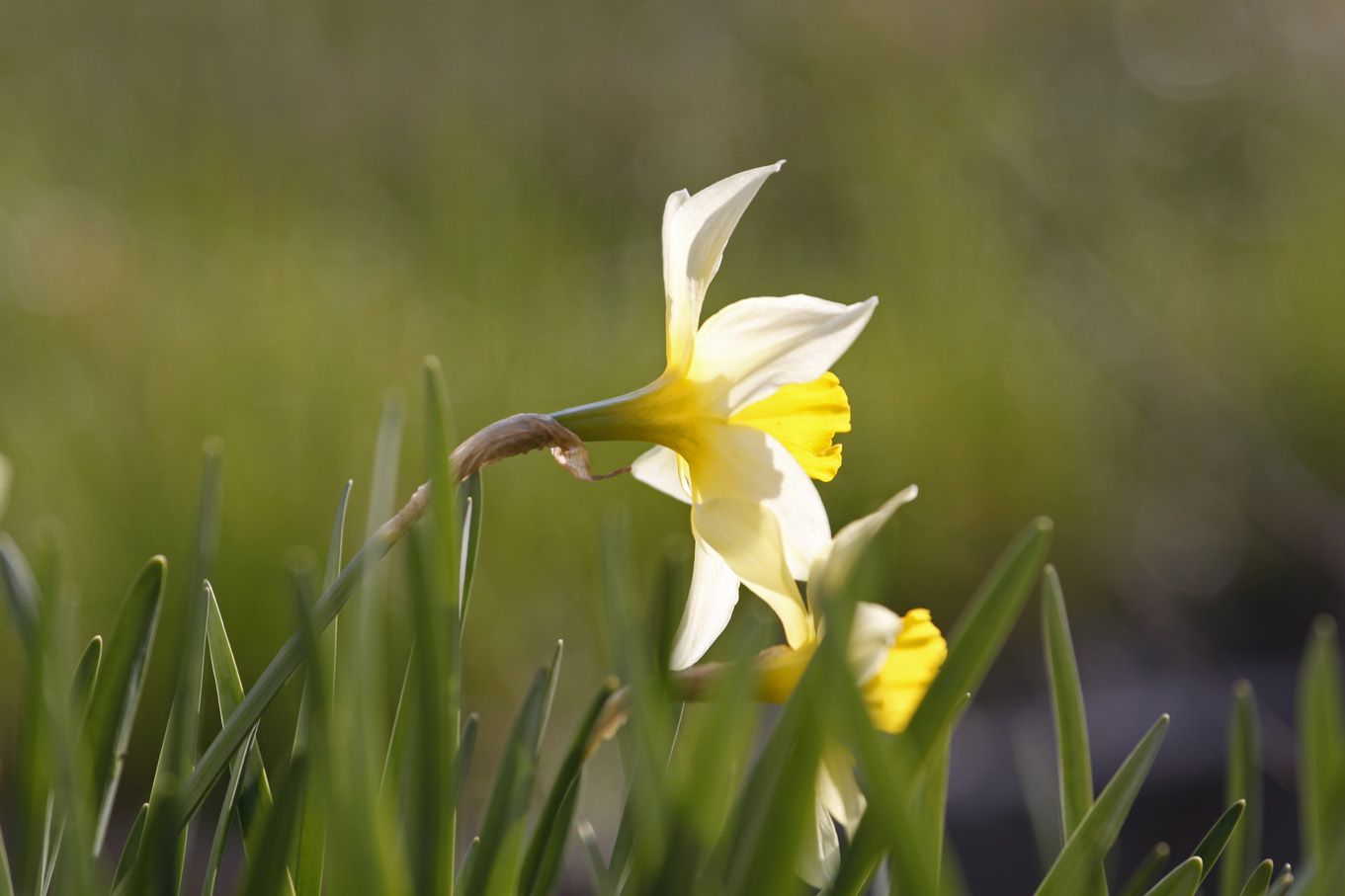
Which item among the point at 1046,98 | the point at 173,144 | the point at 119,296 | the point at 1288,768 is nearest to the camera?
the point at 1288,768

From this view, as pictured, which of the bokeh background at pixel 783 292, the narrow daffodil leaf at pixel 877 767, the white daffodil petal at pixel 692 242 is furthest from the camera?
the bokeh background at pixel 783 292

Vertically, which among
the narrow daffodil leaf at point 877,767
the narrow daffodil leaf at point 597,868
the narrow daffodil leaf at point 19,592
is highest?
the narrow daffodil leaf at point 877,767

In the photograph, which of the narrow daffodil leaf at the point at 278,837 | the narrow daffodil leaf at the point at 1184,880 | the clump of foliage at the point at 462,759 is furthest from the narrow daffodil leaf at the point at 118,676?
the narrow daffodil leaf at the point at 1184,880

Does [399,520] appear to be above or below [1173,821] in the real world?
above

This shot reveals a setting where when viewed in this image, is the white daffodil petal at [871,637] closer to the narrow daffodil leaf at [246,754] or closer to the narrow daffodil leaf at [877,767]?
the narrow daffodil leaf at [877,767]

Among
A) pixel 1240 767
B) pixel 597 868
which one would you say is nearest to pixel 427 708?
pixel 597 868

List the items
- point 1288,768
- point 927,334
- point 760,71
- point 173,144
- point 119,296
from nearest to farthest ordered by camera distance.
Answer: point 1288,768, point 119,296, point 927,334, point 173,144, point 760,71

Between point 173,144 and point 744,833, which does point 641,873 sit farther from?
point 173,144

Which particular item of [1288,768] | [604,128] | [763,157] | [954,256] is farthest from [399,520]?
[604,128]
